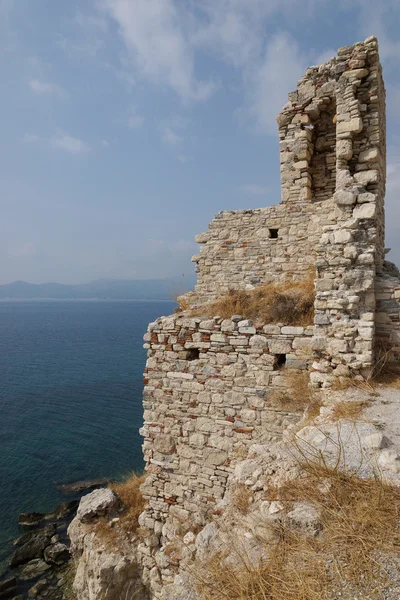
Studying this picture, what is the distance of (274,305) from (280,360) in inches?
44.9

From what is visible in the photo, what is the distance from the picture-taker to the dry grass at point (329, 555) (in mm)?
2484

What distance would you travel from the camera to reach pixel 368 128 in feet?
26.2

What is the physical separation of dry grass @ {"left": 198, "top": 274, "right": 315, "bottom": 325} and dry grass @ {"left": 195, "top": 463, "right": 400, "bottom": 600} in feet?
12.5

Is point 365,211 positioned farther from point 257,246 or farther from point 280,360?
point 257,246

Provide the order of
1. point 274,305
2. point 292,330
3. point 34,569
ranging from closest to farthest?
point 292,330 < point 274,305 < point 34,569

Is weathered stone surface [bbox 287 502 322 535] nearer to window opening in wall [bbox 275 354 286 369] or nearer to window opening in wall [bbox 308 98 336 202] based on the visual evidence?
window opening in wall [bbox 275 354 286 369]

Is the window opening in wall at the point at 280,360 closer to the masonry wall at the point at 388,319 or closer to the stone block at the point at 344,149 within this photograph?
the masonry wall at the point at 388,319

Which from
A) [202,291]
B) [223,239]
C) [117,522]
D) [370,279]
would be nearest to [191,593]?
[370,279]

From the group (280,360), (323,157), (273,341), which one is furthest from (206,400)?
(323,157)

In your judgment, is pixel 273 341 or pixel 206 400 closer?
pixel 273 341

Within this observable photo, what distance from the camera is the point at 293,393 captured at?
6.49 m

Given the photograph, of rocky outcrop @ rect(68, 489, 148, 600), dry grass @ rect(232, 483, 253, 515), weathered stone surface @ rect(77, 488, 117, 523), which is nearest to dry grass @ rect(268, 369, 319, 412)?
dry grass @ rect(232, 483, 253, 515)

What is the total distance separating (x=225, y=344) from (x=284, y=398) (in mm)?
1544

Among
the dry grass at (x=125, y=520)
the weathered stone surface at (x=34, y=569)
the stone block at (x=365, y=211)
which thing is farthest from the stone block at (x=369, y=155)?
the weathered stone surface at (x=34, y=569)
